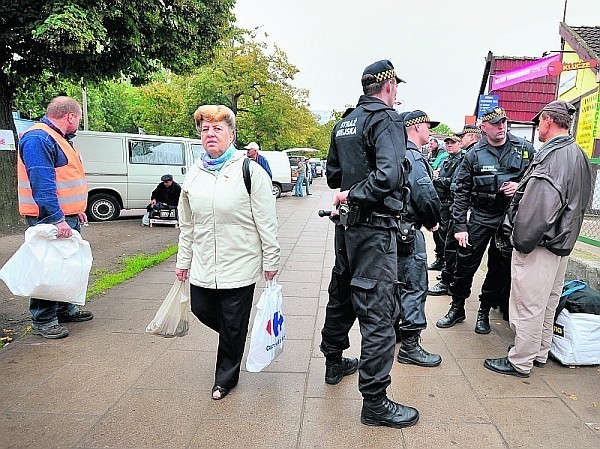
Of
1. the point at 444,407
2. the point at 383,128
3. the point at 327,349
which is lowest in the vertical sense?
the point at 444,407

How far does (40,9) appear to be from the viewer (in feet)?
27.4

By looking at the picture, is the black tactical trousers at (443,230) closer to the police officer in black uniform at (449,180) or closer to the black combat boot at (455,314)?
the police officer in black uniform at (449,180)

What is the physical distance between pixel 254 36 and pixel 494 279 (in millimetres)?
23433

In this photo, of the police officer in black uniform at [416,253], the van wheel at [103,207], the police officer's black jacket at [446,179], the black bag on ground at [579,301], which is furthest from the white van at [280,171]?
the black bag on ground at [579,301]

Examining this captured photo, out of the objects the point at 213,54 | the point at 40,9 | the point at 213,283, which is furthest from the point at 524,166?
the point at 213,54

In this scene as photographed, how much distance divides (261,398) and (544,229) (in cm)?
222

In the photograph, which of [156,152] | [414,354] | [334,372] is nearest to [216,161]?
[334,372]

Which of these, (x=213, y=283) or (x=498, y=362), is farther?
(x=498, y=362)

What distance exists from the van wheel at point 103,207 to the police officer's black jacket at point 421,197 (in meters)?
10.5

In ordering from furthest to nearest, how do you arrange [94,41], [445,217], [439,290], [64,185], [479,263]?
[94,41]
[445,217]
[439,290]
[479,263]
[64,185]

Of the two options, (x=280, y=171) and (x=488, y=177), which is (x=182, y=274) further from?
(x=280, y=171)

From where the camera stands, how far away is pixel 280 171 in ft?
68.2

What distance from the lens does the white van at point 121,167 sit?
476 inches

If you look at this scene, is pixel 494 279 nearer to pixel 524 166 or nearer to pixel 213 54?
pixel 524 166
